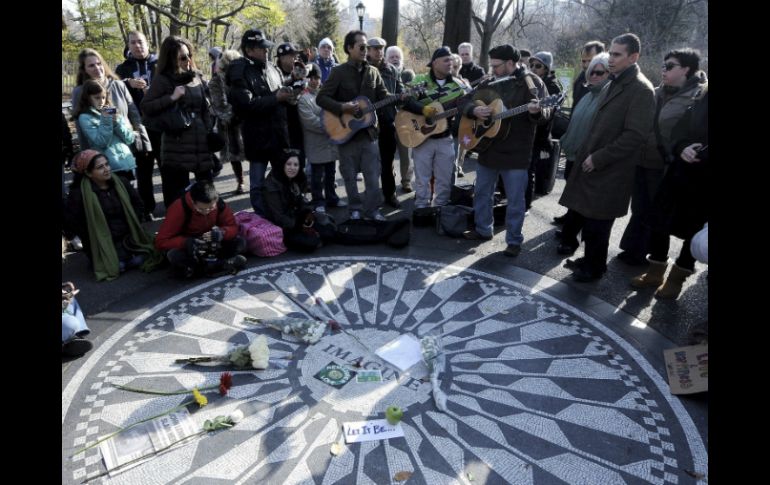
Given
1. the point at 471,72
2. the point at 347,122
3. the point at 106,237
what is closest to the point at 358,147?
the point at 347,122

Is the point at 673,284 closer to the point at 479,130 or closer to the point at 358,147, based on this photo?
the point at 479,130

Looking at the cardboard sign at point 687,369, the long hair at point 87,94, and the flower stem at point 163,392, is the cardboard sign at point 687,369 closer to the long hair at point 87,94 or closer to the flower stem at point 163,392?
the flower stem at point 163,392

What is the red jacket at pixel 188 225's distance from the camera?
16.5 ft

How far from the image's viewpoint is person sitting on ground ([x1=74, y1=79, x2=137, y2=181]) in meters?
5.40

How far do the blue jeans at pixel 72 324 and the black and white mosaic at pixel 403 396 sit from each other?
23 centimetres

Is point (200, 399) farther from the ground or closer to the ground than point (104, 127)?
closer to the ground

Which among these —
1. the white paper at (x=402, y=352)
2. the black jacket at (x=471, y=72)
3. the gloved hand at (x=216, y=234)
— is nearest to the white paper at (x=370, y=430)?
the white paper at (x=402, y=352)

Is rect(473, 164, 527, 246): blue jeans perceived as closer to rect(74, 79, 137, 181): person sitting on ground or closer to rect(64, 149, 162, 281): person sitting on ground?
rect(64, 149, 162, 281): person sitting on ground

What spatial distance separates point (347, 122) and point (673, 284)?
150 inches

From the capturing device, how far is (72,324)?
12.7 feet

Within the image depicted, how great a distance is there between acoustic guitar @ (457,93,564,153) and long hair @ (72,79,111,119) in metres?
3.85
